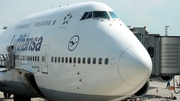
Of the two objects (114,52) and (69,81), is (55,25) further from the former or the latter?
(114,52)

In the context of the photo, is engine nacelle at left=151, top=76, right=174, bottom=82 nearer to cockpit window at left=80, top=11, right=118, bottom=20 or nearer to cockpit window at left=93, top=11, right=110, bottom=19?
cockpit window at left=80, top=11, right=118, bottom=20

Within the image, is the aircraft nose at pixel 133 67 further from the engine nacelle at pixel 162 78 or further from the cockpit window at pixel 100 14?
the engine nacelle at pixel 162 78

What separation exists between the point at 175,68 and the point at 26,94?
8.80 metres

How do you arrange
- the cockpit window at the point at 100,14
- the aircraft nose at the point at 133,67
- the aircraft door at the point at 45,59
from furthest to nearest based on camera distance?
the aircraft door at the point at 45,59 < the cockpit window at the point at 100,14 < the aircraft nose at the point at 133,67

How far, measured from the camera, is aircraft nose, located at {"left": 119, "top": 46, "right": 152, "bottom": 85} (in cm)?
1216

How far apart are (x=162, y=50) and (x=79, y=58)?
8.14 meters

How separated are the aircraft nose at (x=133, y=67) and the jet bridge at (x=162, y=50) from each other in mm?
7167

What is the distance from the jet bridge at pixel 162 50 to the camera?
1975 centimetres

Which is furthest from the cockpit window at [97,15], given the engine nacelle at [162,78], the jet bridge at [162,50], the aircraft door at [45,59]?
the engine nacelle at [162,78]

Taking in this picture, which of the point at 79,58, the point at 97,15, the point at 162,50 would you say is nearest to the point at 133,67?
the point at 79,58

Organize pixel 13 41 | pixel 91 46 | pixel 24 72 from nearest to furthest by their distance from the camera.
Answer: pixel 91 46 → pixel 24 72 → pixel 13 41

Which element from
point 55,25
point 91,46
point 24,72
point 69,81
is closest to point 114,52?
point 91,46

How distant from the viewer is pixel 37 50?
17.2 m

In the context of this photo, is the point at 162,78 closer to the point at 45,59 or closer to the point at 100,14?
the point at 100,14
